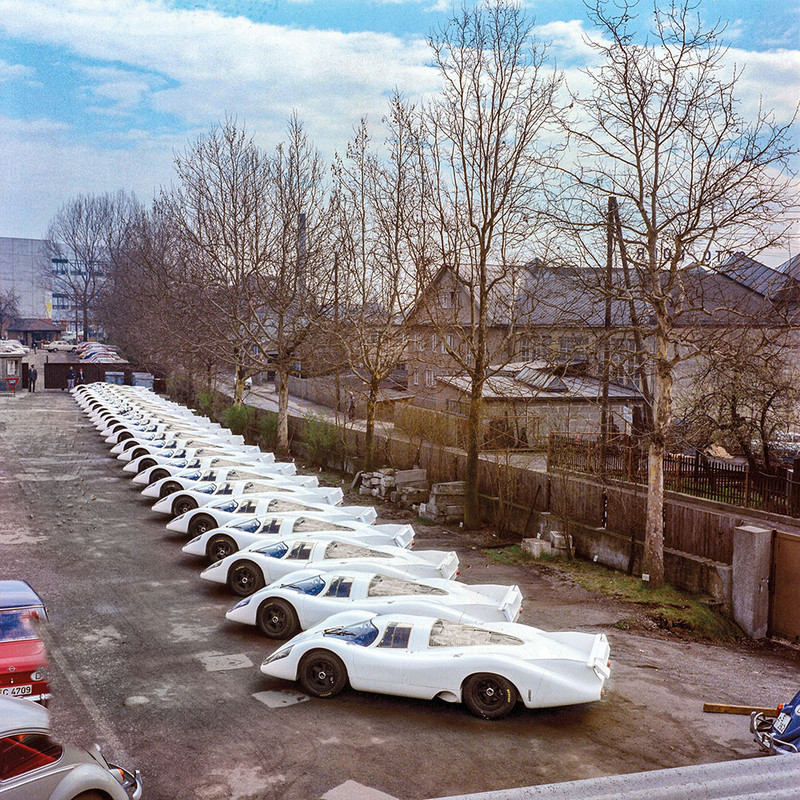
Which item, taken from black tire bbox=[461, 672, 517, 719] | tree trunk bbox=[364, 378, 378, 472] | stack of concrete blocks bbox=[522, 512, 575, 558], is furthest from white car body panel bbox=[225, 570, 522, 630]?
tree trunk bbox=[364, 378, 378, 472]

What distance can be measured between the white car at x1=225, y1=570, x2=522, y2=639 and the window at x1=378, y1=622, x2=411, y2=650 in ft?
3.67

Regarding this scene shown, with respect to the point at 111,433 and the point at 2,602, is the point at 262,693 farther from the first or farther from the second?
the point at 111,433

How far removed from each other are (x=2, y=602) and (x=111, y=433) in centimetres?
2643

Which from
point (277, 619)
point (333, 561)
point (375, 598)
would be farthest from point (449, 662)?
point (333, 561)

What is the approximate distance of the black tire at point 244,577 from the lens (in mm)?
14562

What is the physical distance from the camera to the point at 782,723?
8609mm

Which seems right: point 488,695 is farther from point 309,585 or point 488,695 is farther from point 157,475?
point 157,475

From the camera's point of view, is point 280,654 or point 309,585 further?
point 309,585

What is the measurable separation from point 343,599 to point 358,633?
1.69 m

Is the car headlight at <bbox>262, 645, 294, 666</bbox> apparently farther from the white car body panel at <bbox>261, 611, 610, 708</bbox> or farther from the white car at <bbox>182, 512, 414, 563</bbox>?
the white car at <bbox>182, 512, 414, 563</bbox>

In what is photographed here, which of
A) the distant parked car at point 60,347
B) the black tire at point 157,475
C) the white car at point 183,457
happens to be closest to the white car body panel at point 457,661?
the black tire at point 157,475

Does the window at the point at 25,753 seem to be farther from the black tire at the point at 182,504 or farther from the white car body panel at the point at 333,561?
the black tire at the point at 182,504

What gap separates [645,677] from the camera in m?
11.4

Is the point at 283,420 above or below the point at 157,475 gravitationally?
above
